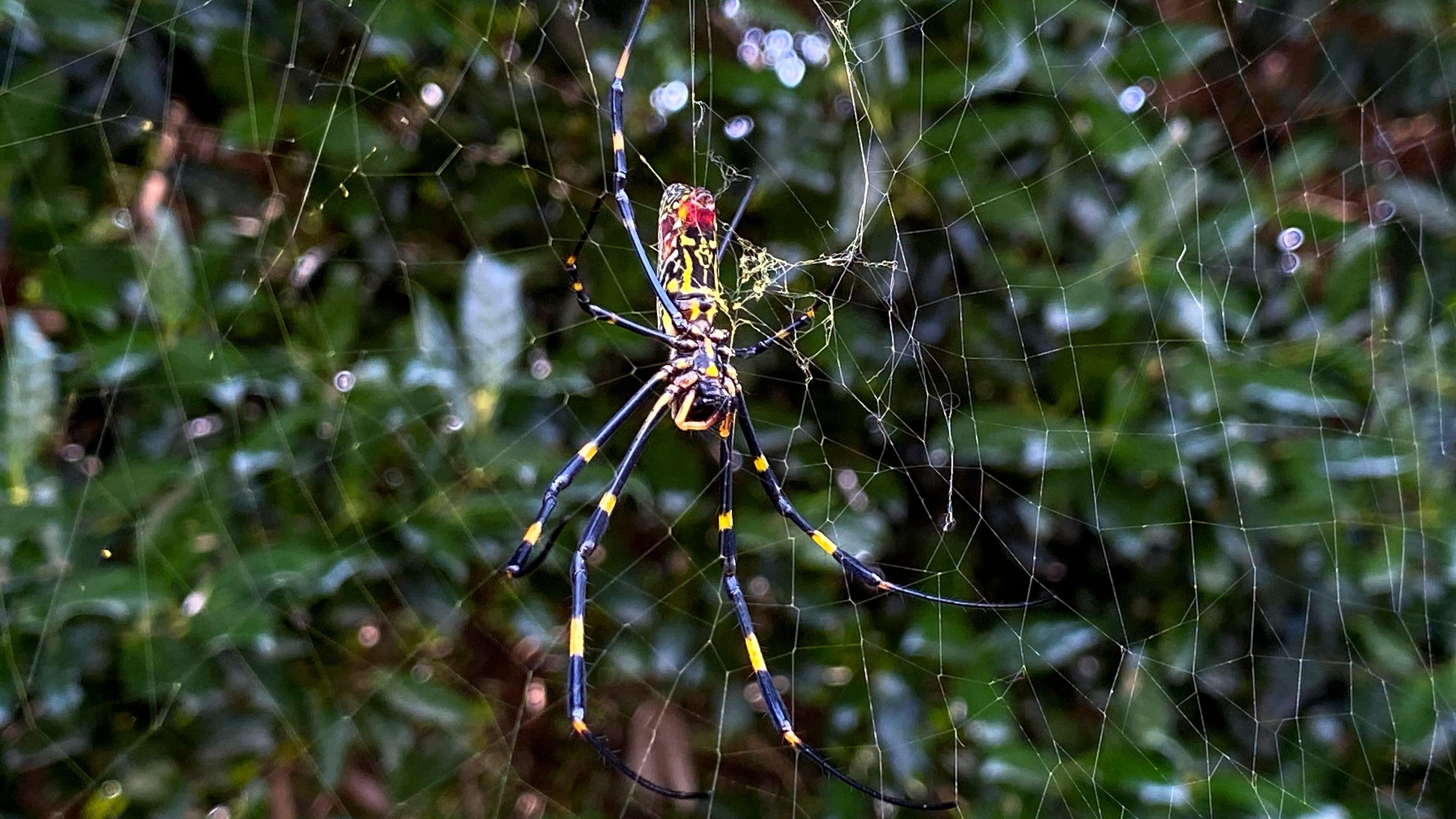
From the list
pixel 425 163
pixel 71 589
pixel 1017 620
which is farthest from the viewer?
pixel 425 163

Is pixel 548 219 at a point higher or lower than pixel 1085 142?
lower

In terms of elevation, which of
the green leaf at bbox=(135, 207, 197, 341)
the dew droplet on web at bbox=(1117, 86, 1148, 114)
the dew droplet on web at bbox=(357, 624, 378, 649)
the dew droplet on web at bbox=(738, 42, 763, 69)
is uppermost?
the dew droplet on web at bbox=(738, 42, 763, 69)

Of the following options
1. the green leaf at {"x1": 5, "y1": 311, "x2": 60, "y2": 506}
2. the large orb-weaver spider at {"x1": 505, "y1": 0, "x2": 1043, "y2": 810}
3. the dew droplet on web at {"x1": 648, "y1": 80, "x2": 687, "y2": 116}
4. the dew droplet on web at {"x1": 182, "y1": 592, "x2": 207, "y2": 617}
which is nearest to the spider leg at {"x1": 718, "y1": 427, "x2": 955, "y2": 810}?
the large orb-weaver spider at {"x1": 505, "y1": 0, "x2": 1043, "y2": 810}

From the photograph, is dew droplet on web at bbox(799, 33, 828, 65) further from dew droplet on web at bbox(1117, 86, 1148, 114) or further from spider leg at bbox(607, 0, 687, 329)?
dew droplet on web at bbox(1117, 86, 1148, 114)

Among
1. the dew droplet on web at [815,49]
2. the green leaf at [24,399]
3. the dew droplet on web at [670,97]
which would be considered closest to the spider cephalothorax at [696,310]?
the dew droplet on web at [670,97]

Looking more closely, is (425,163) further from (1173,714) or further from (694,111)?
(1173,714)

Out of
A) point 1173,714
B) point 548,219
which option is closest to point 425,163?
point 548,219

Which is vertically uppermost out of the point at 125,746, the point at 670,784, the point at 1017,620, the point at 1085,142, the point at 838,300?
the point at 1085,142
